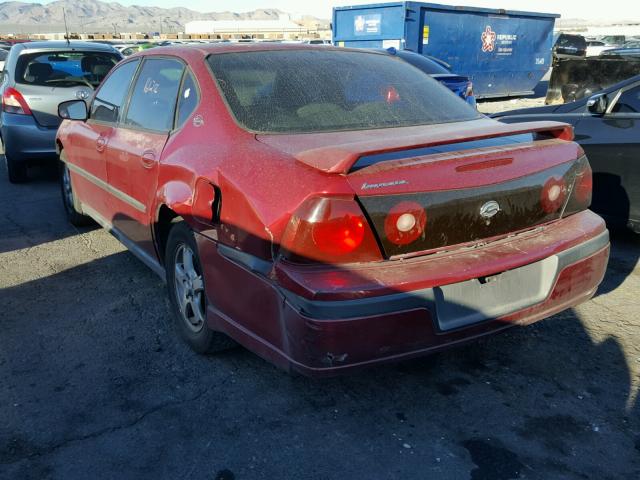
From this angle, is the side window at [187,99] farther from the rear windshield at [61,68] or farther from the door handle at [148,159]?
the rear windshield at [61,68]

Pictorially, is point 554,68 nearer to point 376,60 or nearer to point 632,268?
point 632,268

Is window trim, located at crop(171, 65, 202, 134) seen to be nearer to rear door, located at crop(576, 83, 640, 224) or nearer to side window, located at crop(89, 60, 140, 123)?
side window, located at crop(89, 60, 140, 123)

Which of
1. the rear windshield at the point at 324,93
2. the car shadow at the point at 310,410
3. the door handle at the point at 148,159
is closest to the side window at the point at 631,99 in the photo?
the rear windshield at the point at 324,93

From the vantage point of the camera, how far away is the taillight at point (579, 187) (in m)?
2.91

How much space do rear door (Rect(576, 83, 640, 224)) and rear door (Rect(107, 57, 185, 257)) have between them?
323cm

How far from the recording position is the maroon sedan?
232cm

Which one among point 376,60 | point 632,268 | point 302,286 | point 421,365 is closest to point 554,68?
point 632,268

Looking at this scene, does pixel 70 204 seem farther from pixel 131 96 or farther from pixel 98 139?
pixel 131 96

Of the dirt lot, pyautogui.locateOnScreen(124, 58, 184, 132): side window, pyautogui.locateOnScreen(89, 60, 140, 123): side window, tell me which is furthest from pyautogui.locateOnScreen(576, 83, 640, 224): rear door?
pyautogui.locateOnScreen(89, 60, 140, 123): side window

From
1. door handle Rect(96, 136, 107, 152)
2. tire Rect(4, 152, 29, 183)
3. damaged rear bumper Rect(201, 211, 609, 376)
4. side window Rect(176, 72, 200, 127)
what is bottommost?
tire Rect(4, 152, 29, 183)

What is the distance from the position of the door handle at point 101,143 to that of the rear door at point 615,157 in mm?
3610

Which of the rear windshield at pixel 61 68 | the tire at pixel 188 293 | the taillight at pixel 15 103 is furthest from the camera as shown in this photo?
the rear windshield at pixel 61 68

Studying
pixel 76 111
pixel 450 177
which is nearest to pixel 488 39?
pixel 76 111

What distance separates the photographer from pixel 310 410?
2.80m
